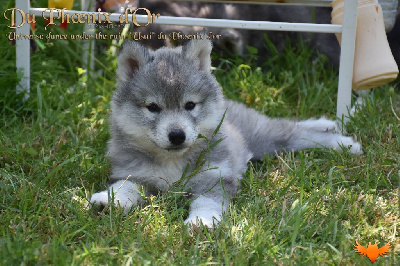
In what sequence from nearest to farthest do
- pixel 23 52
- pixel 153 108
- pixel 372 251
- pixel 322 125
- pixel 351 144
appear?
pixel 372 251, pixel 153 108, pixel 351 144, pixel 322 125, pixel 23 52

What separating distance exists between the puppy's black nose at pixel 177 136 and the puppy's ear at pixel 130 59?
54 centimetres

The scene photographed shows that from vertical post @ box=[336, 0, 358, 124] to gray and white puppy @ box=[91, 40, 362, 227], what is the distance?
1187mm

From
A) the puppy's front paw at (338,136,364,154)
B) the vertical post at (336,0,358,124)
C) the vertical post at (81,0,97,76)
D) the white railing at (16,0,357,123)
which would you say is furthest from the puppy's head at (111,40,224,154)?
the vertical post at (81,0,97,76)

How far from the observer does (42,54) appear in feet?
18.0

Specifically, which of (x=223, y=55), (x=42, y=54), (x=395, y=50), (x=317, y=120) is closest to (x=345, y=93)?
(x=317, y=120)

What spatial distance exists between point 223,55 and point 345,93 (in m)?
1.72

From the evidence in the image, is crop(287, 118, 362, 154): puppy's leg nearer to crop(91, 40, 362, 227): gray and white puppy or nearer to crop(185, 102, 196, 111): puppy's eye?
crop(91, 40, 362, 227): gray and white puppy

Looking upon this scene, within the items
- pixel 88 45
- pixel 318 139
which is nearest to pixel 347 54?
pixel 318 139

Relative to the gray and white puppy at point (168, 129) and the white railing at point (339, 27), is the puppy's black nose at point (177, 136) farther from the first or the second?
the white railing at point (339, 27)

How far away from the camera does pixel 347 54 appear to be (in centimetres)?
451

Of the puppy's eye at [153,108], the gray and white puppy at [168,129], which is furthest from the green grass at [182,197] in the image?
the puppy's eye at [153,108]

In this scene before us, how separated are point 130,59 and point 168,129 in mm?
591

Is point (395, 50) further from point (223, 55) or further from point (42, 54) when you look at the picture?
point (42, 54)

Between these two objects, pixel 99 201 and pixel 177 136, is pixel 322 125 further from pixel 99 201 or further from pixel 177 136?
pixel 99 201
